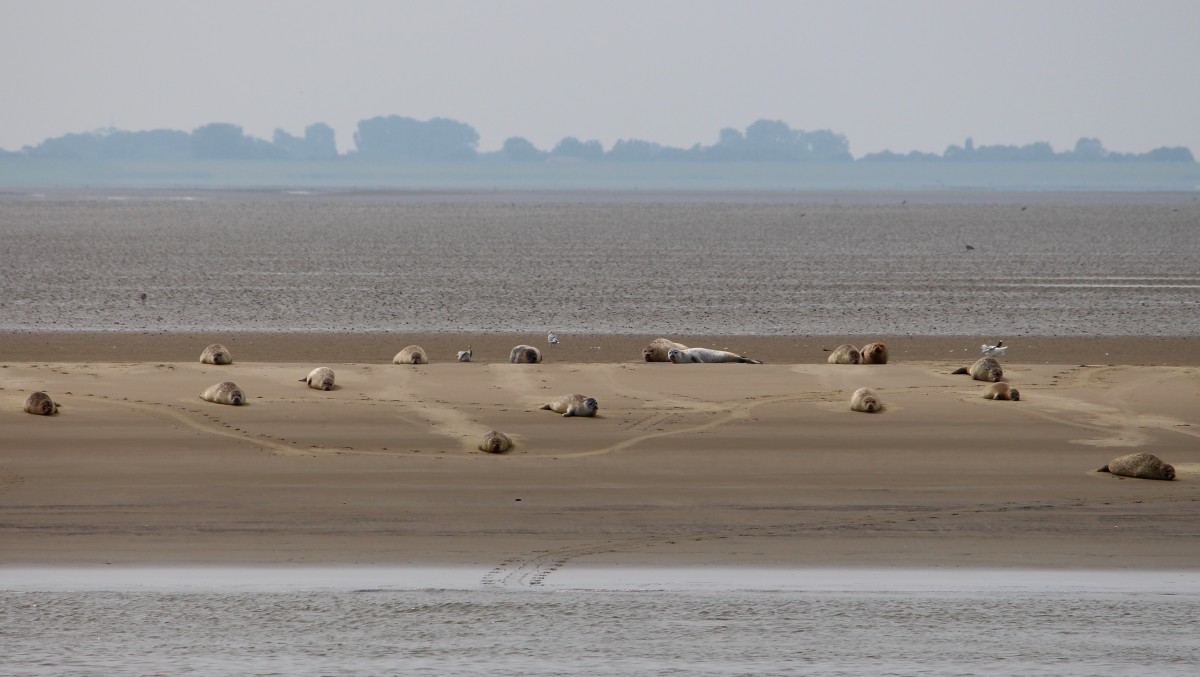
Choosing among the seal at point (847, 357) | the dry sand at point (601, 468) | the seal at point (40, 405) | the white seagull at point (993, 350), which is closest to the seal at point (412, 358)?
the dry sand at point (601, 468)

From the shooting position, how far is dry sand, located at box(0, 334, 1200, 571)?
26.2 feet

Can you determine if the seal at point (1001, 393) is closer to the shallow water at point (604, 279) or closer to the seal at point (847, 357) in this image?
the seal at point (847, 357)

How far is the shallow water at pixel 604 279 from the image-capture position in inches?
809

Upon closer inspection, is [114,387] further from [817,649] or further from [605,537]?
[817,649]

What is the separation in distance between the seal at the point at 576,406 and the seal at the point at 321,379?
2.05m

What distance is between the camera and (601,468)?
9.78 meters

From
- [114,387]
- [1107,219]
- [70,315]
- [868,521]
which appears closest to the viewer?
[868,521]

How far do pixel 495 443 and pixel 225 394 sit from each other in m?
2.64

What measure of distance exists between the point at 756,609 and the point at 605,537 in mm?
1587

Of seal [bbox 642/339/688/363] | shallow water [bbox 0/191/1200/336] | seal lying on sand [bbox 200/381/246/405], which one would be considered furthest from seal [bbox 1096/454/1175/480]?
shallow water [bbox 0/191/1200/336]

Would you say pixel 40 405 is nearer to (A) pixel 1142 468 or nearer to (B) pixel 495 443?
(B) pixel 495 443

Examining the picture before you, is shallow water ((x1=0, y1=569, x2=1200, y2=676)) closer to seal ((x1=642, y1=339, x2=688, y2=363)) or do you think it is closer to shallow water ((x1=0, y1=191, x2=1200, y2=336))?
seal ((x1=642, y1=339, x2=688, y2=363))

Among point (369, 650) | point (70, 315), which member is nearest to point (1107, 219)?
point (70, 315)

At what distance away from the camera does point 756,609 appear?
267 inches
